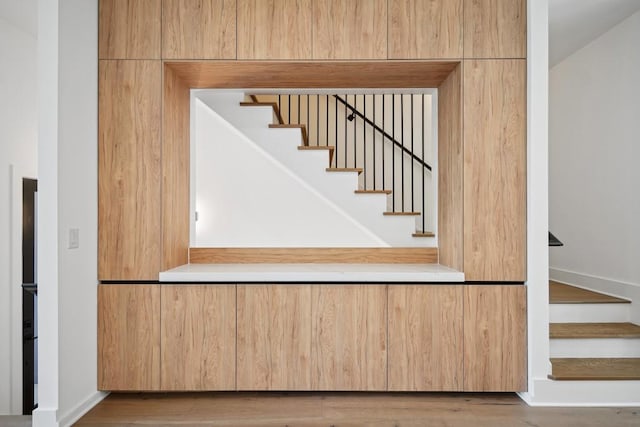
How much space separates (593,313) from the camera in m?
3.15

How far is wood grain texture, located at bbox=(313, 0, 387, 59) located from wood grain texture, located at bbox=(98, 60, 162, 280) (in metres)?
0.98

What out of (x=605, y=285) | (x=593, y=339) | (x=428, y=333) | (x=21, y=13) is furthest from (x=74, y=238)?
(x=605, y=285)

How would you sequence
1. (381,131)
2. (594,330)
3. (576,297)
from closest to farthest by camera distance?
(594,330) < (576,297) < (381,131)

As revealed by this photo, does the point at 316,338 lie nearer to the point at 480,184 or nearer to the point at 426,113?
the point at 480,184

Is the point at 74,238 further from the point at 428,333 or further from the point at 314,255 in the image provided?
the point at 428,333

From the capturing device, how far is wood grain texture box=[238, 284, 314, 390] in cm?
262

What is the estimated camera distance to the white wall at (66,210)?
226 centimetres

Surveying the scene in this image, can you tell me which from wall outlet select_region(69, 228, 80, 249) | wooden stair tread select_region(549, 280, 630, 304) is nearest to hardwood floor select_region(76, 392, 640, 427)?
wooden stair tread select_region(549, 280, 630, 304)

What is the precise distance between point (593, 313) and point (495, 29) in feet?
6.68

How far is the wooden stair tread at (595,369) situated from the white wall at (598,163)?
0.54 meters

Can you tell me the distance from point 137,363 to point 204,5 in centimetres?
213

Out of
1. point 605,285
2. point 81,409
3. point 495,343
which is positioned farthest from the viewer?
point 605,285

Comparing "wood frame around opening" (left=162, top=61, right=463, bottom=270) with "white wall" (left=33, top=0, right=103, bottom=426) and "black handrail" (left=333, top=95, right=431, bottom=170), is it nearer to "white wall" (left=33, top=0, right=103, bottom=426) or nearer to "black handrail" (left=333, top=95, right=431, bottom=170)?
"white wall" (left=33, top=0, right=103, bottom=426)

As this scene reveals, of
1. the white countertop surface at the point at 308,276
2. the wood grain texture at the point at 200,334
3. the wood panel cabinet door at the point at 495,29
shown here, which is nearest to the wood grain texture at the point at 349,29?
the wood panel cabinet door at the point at 495,29
